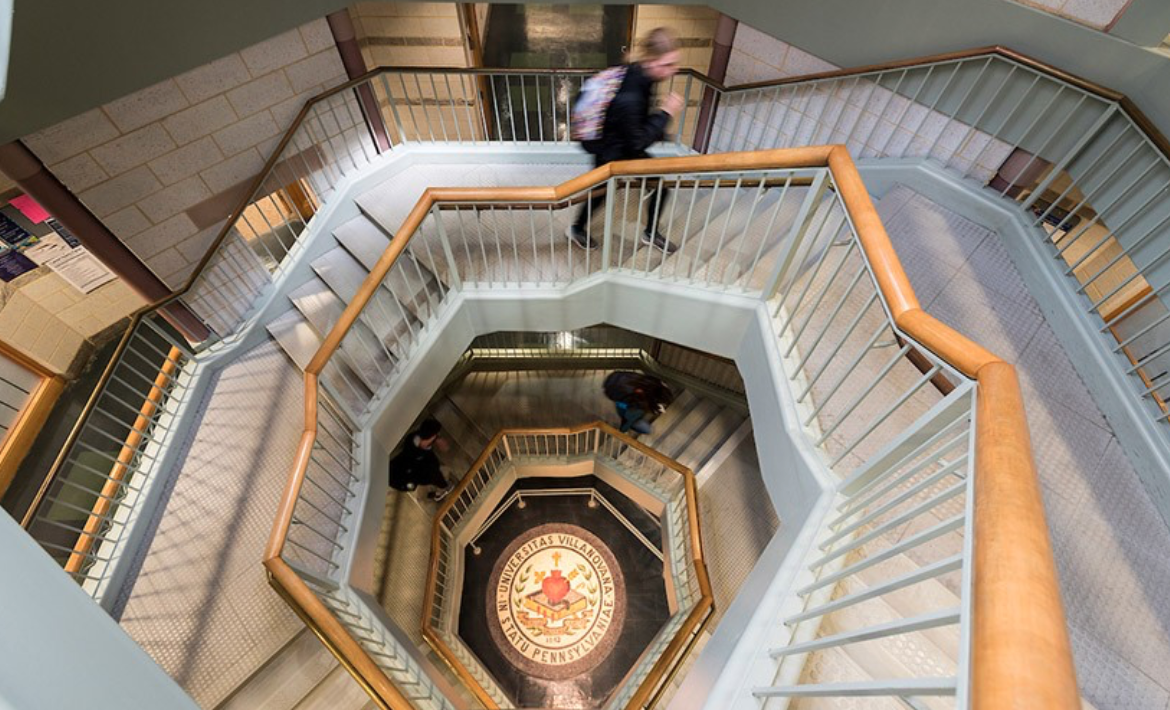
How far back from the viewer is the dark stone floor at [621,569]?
6.39 m

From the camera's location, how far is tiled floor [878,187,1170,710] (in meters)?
2.20

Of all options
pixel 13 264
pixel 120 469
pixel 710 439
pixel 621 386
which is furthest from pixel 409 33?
pixel 710 439

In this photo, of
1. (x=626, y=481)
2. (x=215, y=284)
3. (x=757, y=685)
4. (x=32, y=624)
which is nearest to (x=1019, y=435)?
(x=757, y=685)

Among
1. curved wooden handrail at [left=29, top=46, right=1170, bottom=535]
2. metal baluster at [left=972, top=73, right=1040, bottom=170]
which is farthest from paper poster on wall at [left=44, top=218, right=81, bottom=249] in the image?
metal baluster at [left=972, top=73, right=1040, bottom=170]

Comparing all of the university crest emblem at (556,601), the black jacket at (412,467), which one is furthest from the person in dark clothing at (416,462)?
the university crest emblem at (556,601)

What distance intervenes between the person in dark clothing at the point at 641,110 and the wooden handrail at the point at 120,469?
340cm

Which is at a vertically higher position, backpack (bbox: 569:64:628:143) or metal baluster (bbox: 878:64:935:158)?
metal baluster (bbox: 878:64:935:158)

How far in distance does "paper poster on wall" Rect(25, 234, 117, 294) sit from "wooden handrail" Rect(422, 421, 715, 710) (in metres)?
4.32

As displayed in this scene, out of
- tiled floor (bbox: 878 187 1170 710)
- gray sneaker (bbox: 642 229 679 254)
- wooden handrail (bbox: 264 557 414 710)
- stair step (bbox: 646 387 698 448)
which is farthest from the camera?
stair step (bbox: 646 387 698 448)

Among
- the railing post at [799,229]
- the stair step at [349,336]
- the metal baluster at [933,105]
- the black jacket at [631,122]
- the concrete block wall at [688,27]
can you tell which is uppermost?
the concrete block wall at [688,27]

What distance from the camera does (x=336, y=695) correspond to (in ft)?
11.9

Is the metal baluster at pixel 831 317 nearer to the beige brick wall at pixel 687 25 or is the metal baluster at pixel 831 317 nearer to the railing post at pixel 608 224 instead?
the railing post at pixel 608 224

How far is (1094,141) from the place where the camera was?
3.30 m

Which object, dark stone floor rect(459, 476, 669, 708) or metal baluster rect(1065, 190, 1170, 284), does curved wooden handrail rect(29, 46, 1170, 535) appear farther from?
dark stone floor rect(459, 476, 669, 708)
